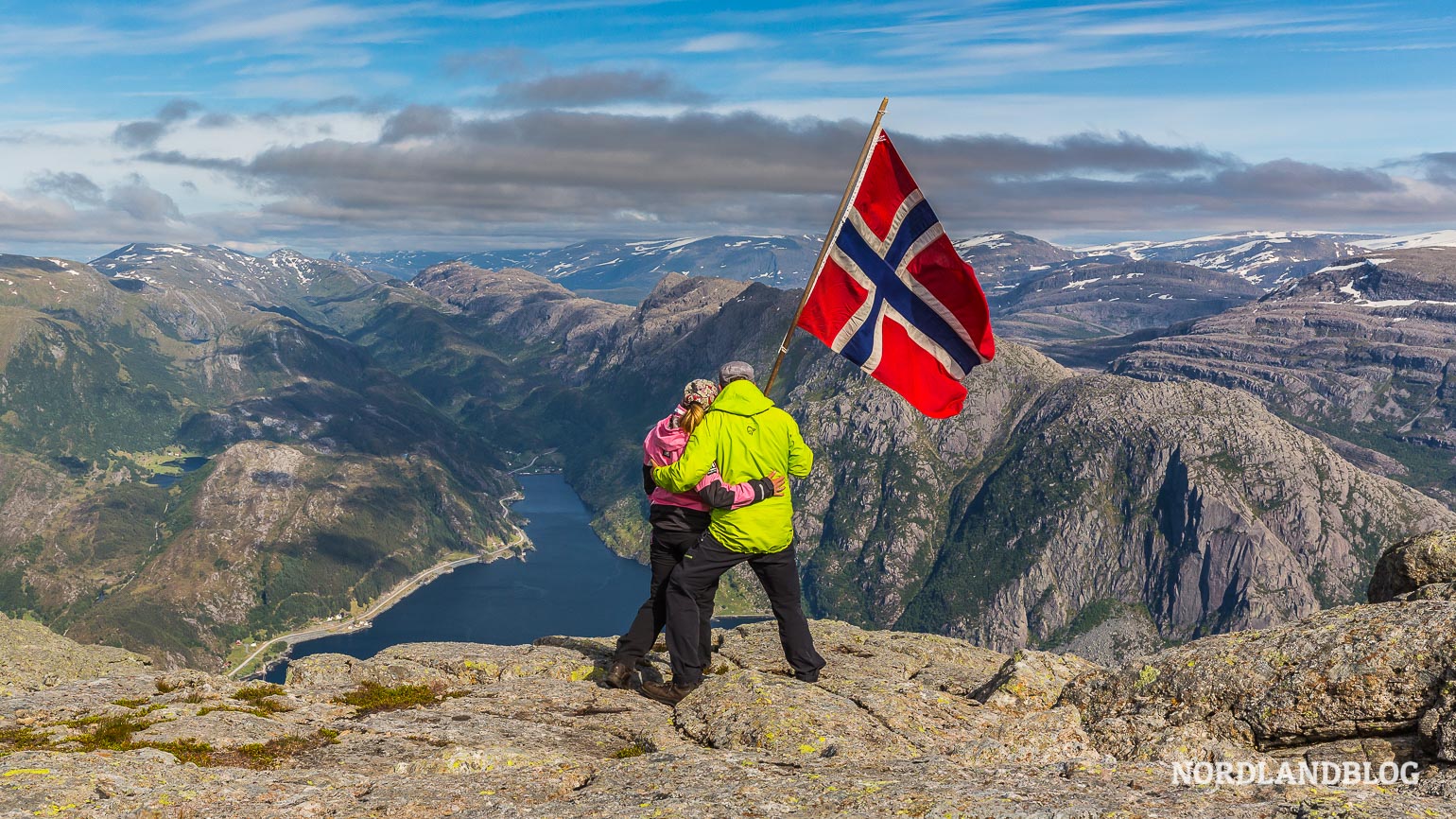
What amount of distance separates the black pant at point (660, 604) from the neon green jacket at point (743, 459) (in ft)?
4.02

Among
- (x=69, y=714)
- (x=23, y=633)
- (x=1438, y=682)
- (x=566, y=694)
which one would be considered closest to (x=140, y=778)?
(x=69, y=714)

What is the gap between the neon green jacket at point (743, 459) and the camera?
1753 cm

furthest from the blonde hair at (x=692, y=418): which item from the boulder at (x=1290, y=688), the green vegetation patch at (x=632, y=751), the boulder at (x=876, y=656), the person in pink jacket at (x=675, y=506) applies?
the boulder at (x=1290, y=688)

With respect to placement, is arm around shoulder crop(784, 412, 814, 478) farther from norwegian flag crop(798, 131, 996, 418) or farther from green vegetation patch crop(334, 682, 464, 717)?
green vegetation patch crop(334, 682, 464, 717)

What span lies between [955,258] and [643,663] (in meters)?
14.0

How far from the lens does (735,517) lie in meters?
18.1

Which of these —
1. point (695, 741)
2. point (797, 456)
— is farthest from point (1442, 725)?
point (695, 741)

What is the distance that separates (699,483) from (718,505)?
0.62 metres

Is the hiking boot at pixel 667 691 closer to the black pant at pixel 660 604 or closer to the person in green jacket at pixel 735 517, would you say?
the person in green jacket at pixel 735 517

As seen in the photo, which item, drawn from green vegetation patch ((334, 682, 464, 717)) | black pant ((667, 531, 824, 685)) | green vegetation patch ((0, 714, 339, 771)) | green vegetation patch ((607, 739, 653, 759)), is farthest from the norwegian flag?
green vegetation patch ((0, 714, 339, 771))

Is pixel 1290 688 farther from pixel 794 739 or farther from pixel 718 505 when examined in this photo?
pixel 718 505

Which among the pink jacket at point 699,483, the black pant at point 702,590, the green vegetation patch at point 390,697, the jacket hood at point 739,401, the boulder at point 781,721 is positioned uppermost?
the jacket hood at point 739,401

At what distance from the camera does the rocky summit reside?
1116cm

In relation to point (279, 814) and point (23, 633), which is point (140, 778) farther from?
point (23, 633)
